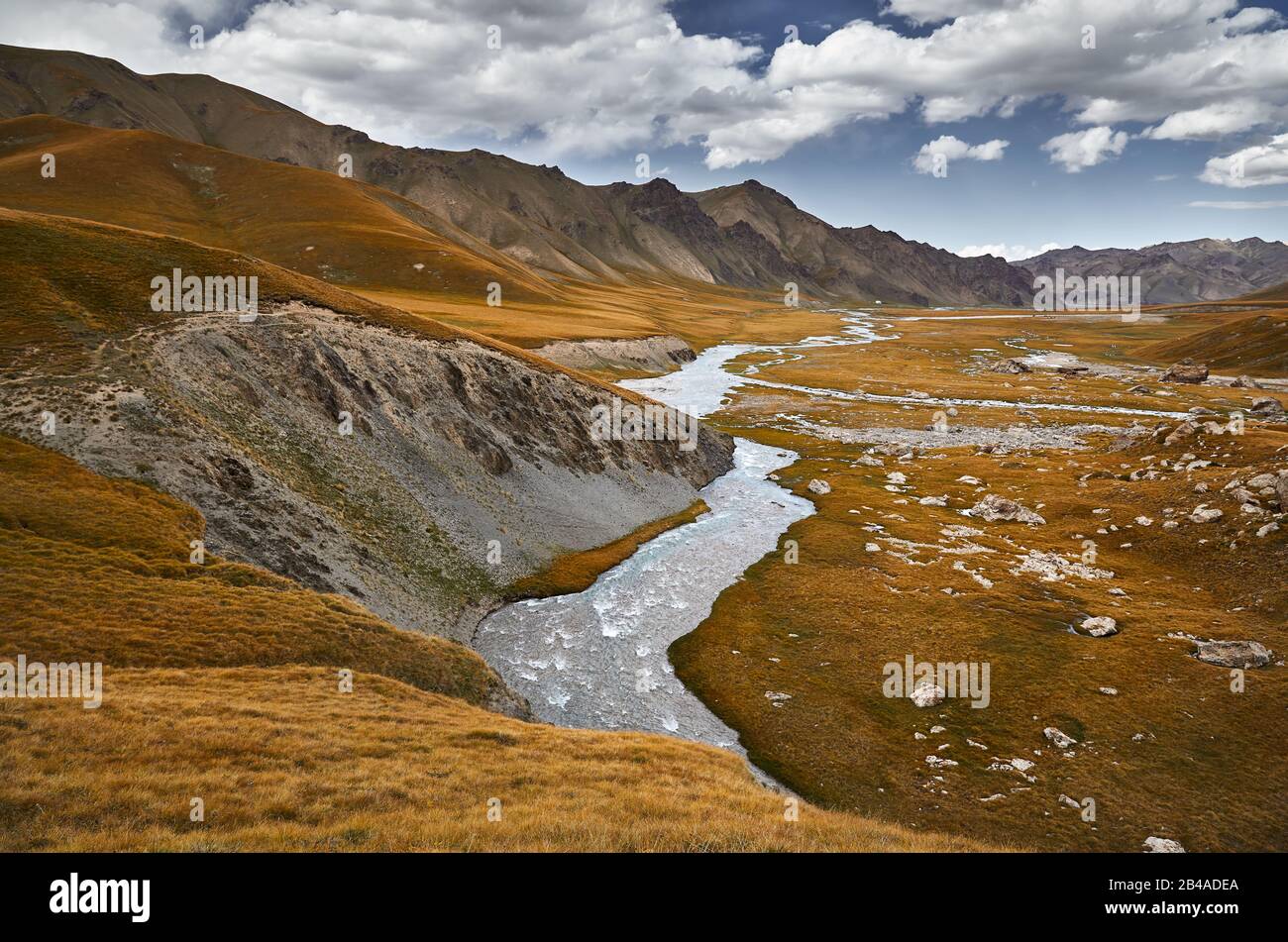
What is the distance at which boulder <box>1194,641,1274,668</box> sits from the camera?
37.2 meters

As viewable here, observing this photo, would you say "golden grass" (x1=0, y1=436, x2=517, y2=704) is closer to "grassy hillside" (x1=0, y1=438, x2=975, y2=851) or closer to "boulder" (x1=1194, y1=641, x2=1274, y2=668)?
"grassy hillside" (x1=0, y1=438, x2=975, y2=851)

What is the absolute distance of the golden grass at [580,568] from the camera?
49562mm

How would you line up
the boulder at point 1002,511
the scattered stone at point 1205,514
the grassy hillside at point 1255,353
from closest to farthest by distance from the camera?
the scattered stone at point 1205,514 → the boulder at point 1002,511 → the grassy hillside at point 1255,353

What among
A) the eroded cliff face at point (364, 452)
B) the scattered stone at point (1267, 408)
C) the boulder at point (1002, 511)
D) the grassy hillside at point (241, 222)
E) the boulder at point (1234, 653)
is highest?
the grassy hillside at point (241, 222)

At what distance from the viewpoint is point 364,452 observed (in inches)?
2040

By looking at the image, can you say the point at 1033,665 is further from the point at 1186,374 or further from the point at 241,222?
the point at 241,222

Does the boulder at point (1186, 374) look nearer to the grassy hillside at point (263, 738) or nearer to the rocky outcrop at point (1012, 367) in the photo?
the rocky outcrop at point (1012, 367)

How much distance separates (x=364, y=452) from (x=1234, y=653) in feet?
207

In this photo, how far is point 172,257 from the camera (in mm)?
57969

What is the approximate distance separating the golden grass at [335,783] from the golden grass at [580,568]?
23546mm

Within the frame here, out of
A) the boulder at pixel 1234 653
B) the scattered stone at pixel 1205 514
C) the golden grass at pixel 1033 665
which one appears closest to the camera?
the golden grass at pixel 1033 665

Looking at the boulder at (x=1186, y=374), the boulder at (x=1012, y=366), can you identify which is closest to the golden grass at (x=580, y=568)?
the boulder at (x=1012, y=366)

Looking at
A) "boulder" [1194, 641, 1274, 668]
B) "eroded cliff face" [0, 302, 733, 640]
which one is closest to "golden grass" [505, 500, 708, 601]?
"eroded cliff face" [0, 302, 733, 640]

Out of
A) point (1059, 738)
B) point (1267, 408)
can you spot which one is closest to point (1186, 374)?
point (1267, 408)
